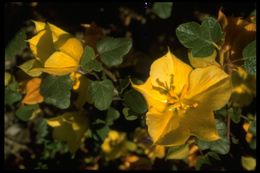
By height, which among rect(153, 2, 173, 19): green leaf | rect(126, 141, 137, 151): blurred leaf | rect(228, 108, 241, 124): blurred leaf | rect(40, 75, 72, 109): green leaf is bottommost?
rect(126, 141, 137, 151): blurred leaf

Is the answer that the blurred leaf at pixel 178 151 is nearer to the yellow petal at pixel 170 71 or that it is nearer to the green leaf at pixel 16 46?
the yellow petal at pixel 170 71

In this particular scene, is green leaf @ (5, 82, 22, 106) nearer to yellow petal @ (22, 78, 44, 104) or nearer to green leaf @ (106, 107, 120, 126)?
yellow petal @ (22, 78, 44, 104)

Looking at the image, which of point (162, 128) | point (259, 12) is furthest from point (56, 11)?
point (162, 128)

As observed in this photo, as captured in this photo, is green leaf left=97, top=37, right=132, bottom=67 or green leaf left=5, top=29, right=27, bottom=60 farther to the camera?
green leaf left=5, top=29, right=27, bottom=60

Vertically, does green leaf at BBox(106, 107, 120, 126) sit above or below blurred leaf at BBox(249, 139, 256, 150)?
above

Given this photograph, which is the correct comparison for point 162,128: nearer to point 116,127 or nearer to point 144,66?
point 144,66

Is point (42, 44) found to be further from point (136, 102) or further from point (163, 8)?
point (163, 8)

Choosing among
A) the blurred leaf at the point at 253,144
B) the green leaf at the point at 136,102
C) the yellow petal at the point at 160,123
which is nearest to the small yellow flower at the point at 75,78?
the green leaf at the point at 136,102

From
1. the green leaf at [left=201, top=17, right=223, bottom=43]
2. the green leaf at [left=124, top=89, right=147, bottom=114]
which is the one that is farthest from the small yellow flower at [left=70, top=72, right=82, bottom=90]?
the green leaf at [left=201, top=17, right=223, bottom=43]
